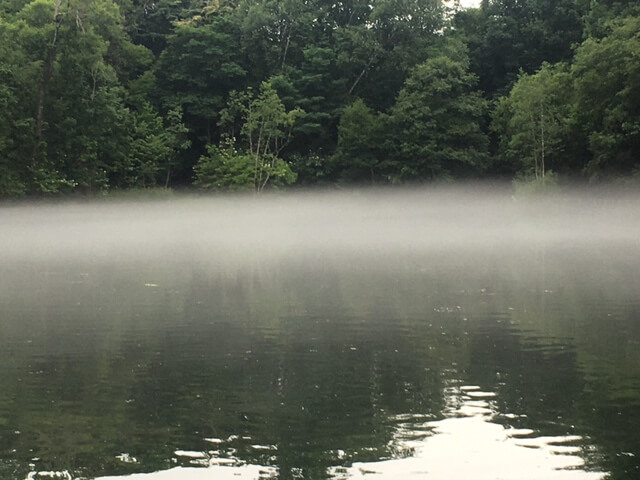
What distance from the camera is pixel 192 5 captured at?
2997 inches

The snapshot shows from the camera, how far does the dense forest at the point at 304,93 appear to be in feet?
182

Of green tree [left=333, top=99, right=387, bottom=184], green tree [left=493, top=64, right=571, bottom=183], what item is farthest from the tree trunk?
green tree [left=493, top=64, right=571, bottom=183]

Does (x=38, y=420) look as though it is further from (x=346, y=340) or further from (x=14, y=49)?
(x=14, y=49)

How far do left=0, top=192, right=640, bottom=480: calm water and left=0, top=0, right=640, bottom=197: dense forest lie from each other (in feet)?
85.8

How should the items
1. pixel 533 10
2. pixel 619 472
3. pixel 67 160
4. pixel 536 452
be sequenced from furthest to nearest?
pixel 533 10 → pixel 67 160 → pixel 536 452 → pixel 619 472

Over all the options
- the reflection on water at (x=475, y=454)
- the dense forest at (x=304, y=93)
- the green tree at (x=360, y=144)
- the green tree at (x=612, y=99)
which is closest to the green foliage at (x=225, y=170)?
the dense forest at (x=304, y=93)

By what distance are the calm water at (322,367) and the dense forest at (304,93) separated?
26.1 metres

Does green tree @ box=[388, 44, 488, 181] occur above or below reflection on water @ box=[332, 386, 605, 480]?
above

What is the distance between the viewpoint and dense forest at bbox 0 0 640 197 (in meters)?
55.5

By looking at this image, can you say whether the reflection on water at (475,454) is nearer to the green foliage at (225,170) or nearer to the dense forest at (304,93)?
the dense forest at (304,93)

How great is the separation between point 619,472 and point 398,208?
55438 millimetres

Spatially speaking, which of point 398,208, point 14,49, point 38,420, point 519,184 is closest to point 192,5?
point 14,49

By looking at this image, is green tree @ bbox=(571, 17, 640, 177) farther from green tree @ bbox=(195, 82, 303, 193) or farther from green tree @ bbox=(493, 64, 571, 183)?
green tree @ bbox=(195, 82, 303, 193)

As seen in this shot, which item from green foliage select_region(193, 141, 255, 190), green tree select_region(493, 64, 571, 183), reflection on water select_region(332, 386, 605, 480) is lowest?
reflection on water select_region(332, 386, 605, 480)
